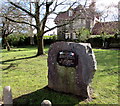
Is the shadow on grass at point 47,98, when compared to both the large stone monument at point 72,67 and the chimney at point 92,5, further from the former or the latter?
the chimney at point 92,5

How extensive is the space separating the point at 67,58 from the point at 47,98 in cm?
132

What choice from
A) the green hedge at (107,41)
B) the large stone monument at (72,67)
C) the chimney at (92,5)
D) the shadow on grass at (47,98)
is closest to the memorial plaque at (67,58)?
the large stone monument at (72,67)

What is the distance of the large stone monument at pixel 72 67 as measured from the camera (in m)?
A: 3.49

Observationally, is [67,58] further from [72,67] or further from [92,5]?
[92,5]

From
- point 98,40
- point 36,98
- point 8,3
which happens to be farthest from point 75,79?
point 98,40

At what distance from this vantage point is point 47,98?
12.1ft

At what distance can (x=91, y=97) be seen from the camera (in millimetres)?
3688

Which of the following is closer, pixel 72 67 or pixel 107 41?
pixel 72 67

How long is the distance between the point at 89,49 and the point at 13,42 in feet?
90.1

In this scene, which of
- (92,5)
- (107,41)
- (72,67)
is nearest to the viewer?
(72,67)

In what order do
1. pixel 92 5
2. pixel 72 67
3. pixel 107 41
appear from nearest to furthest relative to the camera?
pixel 72 67 < pixel 92 5 < pixel 107 41

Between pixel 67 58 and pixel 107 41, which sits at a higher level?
pixel 107 41

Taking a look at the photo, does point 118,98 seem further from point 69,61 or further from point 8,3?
point 8,3

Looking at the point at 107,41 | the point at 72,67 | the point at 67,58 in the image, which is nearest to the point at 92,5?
the point at 67,58
